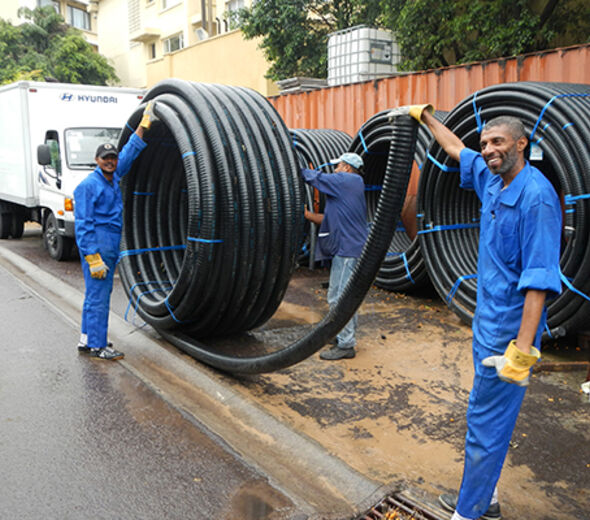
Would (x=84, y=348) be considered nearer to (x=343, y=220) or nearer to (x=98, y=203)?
(x=98, y=203)

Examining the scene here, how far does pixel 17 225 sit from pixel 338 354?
10.4m

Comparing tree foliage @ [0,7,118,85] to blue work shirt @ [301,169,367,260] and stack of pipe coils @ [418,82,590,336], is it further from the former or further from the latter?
blue work shirt @ [301,169,367,260]

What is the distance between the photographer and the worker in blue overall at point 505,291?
Answer: 101 inches

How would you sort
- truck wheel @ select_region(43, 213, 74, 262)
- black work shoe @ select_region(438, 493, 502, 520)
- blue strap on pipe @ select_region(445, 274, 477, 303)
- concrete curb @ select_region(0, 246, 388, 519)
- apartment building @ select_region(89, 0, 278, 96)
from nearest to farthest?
black work shoe @ select_region(438, 493, 502, 520)
concrete curb @ select_region(0, 246, 388, 519)
blue strap on pipe @ select_region(445, 274, 477, 303)
truck wheel @ select_region(43, 213, 74, 262)
apartment building @ select_region(89, 0, 278, 96)

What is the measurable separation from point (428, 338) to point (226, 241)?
2471mm

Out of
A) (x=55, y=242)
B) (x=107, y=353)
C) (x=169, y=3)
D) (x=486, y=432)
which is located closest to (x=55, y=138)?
(x=55, y=242)

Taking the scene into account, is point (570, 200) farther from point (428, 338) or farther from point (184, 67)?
point (184, 67)

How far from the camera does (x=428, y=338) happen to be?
19.8 feet

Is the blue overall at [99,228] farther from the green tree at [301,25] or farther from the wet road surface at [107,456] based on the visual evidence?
the green tree at [301,25]

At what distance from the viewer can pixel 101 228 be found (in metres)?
5.41

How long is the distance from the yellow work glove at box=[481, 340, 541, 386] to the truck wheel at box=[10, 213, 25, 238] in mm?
12788

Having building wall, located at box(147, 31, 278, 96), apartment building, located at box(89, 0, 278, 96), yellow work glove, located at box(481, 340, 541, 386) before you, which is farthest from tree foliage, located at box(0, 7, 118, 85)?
yellow work glove, located at box(481, 340, 541, 386)

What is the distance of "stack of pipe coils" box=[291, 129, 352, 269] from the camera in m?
9.17

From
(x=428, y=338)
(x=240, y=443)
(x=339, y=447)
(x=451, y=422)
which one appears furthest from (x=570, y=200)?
(x=240, y=443)
